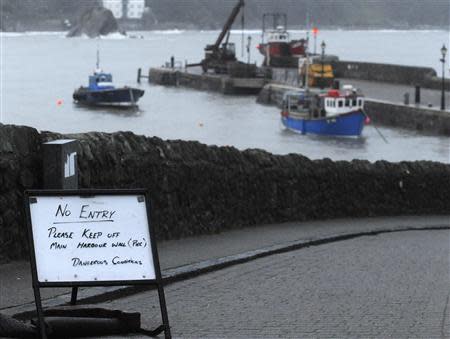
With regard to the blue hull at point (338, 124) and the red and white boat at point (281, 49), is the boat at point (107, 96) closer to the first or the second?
the blue hull at point (338, 124)

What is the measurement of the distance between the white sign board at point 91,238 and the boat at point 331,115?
5413cm

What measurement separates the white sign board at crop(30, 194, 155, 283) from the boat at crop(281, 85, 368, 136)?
54132 millimetres

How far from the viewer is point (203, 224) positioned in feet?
44.6

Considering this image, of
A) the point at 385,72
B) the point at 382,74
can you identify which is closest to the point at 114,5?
the point at 382,74

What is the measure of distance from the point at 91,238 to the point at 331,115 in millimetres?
55654

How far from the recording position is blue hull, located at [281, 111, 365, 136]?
61.2m

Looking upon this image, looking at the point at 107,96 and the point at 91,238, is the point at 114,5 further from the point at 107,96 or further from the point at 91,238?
the point at 91,238

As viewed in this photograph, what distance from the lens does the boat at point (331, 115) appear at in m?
61.2

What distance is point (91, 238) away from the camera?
22.5 ft

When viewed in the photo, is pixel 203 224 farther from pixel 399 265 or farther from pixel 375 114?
pixel 375 114

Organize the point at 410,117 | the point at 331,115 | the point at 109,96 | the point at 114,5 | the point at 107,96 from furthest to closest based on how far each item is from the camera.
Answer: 1. the point at 114,5
2. the point at 107,96
3. the point at 109,96
4. the point at 331,115
5. the point at 410,117

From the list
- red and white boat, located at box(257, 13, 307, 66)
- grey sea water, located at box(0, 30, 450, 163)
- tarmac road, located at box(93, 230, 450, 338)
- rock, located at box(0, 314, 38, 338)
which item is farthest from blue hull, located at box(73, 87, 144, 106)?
rock, located at box(0, 314, 38, 338)

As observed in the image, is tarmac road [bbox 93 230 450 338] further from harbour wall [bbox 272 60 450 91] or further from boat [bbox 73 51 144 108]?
boat [bbox 73 51 144 108]

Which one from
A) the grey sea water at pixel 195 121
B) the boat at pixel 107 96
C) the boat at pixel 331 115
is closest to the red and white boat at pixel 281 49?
the grey sea water at pixel 195 121
